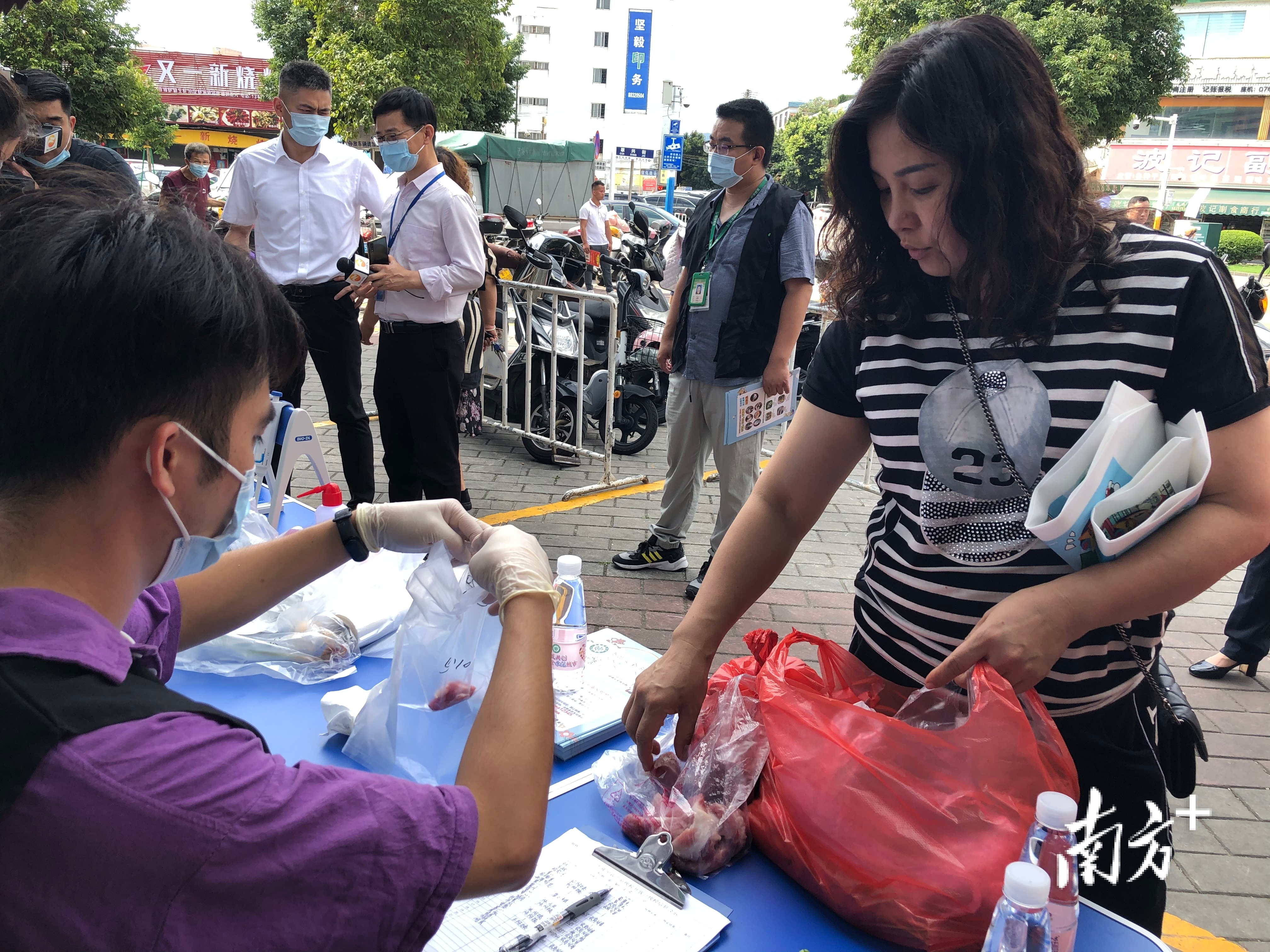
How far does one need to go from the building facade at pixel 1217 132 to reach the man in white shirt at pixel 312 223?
34.2 meters

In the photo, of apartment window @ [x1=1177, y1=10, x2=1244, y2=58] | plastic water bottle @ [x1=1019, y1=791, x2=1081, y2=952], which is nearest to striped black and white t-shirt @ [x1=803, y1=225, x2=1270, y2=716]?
plastic water bottle @ [x1=1019, y1=791, x2=1081, y2=952]

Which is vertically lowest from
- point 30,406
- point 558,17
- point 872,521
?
point 872,521

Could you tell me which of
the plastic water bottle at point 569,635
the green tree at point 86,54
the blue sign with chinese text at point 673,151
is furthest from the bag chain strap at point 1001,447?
the green tree at point 86,54

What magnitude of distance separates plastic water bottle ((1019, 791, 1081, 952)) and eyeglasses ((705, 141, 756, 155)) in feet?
12.0

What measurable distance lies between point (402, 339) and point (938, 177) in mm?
3274

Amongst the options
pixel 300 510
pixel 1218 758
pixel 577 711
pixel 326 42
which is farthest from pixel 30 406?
pixel 326 42

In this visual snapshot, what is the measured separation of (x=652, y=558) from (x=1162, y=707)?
3.27m

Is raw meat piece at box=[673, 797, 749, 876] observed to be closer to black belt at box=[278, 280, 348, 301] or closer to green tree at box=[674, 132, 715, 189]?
black belt at box=[278, 280, 348, 301]

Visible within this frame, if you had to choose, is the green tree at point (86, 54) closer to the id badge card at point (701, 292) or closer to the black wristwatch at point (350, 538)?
the id badge card at point (701, 292)

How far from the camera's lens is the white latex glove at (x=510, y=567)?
1104 millimetres

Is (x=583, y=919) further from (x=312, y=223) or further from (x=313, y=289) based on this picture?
(x=312, y=223)

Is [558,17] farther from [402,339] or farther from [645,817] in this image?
[645,817]

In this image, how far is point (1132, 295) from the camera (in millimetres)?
1223

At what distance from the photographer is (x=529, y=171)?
25125mm
